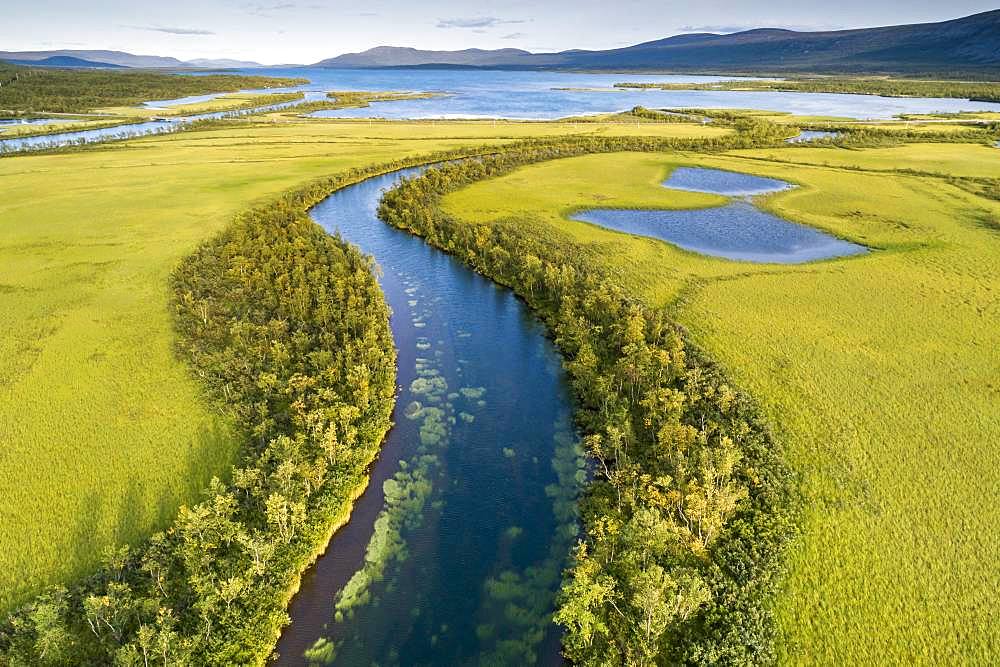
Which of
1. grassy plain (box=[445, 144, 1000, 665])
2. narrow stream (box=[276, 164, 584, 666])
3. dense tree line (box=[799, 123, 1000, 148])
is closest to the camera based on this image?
grassy plain (box=[445, 144, 1000, 665])

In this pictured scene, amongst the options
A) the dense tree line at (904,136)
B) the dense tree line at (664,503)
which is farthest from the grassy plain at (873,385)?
the dense tree line at (904,136)

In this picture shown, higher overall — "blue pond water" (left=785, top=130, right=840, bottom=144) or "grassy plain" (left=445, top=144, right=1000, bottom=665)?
"blue pond water" (left=785, top=130, right=840, bottom=144)

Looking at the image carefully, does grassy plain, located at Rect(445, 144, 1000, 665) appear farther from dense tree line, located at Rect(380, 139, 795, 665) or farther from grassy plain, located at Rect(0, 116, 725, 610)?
grassy plain, located at Rect(0, 116, 725, 610)

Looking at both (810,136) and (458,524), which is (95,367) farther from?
(810,136)

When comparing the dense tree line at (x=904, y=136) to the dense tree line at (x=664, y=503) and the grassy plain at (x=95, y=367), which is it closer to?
the dense tree line at (x=664, y=503)

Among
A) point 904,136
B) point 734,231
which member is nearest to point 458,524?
point 734,231

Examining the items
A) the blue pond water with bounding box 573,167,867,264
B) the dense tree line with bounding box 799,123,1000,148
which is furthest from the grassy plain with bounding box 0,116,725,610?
the dense tree line with bounding box 799,123,1000,148
